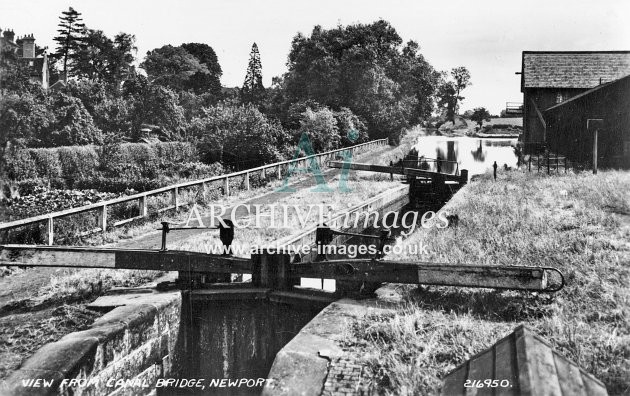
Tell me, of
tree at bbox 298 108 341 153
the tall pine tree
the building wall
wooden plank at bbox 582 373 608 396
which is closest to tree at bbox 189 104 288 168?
tree at bbox 298 108 341 153

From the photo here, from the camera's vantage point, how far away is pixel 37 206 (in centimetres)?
1555

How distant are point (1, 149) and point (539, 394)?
71.3 feet

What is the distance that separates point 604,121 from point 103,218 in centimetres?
2027

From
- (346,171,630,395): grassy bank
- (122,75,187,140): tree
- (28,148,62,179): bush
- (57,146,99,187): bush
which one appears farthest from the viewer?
(122,75,187,140): tree

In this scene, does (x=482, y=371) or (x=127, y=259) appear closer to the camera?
(x=482, y=371)

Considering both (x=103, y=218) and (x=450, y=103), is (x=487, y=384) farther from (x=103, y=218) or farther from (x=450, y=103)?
(x=450, y=103)

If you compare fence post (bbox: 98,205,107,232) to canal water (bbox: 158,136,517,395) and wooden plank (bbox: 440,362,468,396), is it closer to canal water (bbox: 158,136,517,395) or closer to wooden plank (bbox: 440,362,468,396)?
canal water (bbox: 158,136,517,395)

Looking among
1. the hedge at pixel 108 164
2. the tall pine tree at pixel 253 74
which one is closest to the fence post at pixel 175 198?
the hedge at pixel 108 164

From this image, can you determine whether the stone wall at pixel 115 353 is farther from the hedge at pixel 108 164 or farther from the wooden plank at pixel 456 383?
the hedge at pixel 108 164

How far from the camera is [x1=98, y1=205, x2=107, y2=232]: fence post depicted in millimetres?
10328

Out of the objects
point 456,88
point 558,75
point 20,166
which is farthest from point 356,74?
point 456,88

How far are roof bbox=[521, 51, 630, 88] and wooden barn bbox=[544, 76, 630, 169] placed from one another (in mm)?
10674

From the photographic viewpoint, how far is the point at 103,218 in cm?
1038

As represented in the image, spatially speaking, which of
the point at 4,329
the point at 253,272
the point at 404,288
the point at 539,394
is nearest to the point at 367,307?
the point at 404,288
